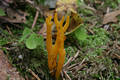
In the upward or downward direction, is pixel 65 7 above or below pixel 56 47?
above

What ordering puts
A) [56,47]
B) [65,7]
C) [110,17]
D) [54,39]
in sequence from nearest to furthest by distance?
[56,47]
[54,39]
[65,7]
[110,17]

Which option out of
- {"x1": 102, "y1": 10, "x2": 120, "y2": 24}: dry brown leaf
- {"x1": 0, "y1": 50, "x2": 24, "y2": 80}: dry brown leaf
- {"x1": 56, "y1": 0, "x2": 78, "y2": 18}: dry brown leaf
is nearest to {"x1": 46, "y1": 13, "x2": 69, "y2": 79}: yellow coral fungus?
{"x1": 0, "y1": 50, "x2": 24, "y2": 80}: dry brown leaf

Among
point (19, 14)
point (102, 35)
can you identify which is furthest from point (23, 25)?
point (102, 35)

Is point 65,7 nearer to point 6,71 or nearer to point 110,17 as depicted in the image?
point 110,17

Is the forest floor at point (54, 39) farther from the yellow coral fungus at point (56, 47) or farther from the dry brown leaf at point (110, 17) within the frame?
the yellow coral fungus at point (56, 47)

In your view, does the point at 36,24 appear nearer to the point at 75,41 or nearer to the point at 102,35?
the point at 75,41

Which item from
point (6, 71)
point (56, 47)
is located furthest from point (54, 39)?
point (6, 71)

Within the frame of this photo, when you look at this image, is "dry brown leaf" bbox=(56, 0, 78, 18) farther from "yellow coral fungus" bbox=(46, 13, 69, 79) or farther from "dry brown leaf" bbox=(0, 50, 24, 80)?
"dry brown leaf" bbox=(0, 50, 24, 80)
